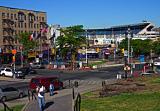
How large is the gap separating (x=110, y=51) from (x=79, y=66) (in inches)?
3278

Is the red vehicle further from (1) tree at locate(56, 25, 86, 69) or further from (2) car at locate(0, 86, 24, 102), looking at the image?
(1) tree at locate(56, 25, 86, 69)

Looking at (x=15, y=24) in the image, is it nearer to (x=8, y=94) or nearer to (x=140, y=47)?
(x=140, y=47)

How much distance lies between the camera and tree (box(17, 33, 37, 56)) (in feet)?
395

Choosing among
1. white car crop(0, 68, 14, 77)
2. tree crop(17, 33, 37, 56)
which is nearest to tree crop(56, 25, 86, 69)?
tree crop(17, 33, 37, 56)

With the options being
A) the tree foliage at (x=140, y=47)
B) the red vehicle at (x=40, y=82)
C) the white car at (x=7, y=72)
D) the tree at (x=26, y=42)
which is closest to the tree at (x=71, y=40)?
the tree at (x=26, y=42)

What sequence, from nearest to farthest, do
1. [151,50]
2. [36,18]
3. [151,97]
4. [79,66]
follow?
[151,97] → [79,66] → [36,18] → [151,50]

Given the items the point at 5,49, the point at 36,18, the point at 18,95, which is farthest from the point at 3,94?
the point at 36,18

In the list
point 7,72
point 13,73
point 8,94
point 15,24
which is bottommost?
point 8,94

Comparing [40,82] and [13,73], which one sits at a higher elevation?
[13,73]

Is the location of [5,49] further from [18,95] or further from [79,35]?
[18,95]

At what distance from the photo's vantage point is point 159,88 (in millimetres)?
36344

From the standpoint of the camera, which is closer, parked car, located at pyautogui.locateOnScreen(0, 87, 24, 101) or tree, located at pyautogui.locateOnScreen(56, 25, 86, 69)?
parked car, located at pyautogui.locateOnScreen(0, 87, 24, 101)

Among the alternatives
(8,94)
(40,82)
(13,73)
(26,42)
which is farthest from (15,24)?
(8,94)

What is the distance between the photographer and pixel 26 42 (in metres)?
121
